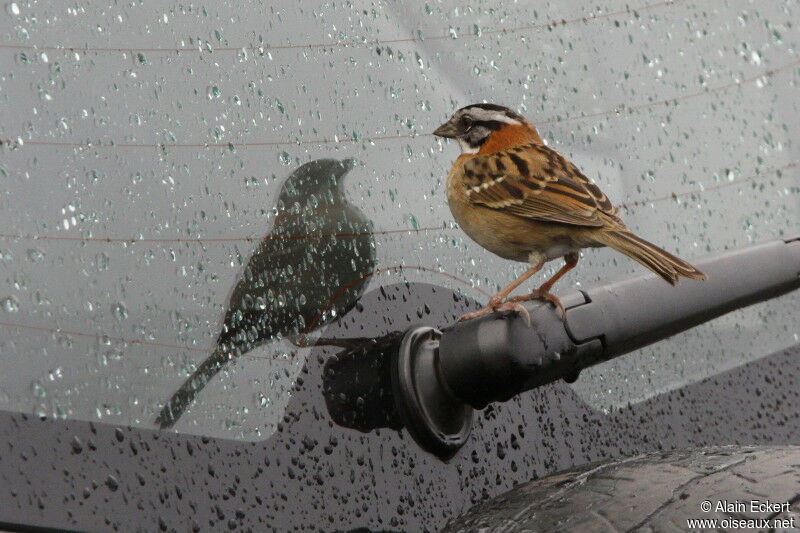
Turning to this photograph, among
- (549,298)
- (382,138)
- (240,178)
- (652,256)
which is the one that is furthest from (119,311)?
(652,256)

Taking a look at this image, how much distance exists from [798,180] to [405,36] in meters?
1.37

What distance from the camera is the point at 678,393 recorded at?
2426mm

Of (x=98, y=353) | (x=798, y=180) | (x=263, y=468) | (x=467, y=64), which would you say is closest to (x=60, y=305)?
(x=98, y=353)

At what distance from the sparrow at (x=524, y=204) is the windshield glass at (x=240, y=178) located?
0.05 m

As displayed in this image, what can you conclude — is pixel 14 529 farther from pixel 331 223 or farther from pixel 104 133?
pixel 331 223

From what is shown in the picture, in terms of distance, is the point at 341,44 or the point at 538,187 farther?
the point at 538,187

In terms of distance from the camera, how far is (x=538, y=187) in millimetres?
2506

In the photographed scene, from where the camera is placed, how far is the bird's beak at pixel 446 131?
2.09 meters

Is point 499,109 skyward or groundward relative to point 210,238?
skyward

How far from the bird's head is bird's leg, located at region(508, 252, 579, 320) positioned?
0.29 m

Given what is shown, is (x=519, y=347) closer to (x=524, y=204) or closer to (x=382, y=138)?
(x=382, y=138)

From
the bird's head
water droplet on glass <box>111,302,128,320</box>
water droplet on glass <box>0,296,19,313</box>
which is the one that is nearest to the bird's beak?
the bird's head

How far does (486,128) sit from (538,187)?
299 millimetres

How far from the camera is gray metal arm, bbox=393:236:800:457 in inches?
66.6
